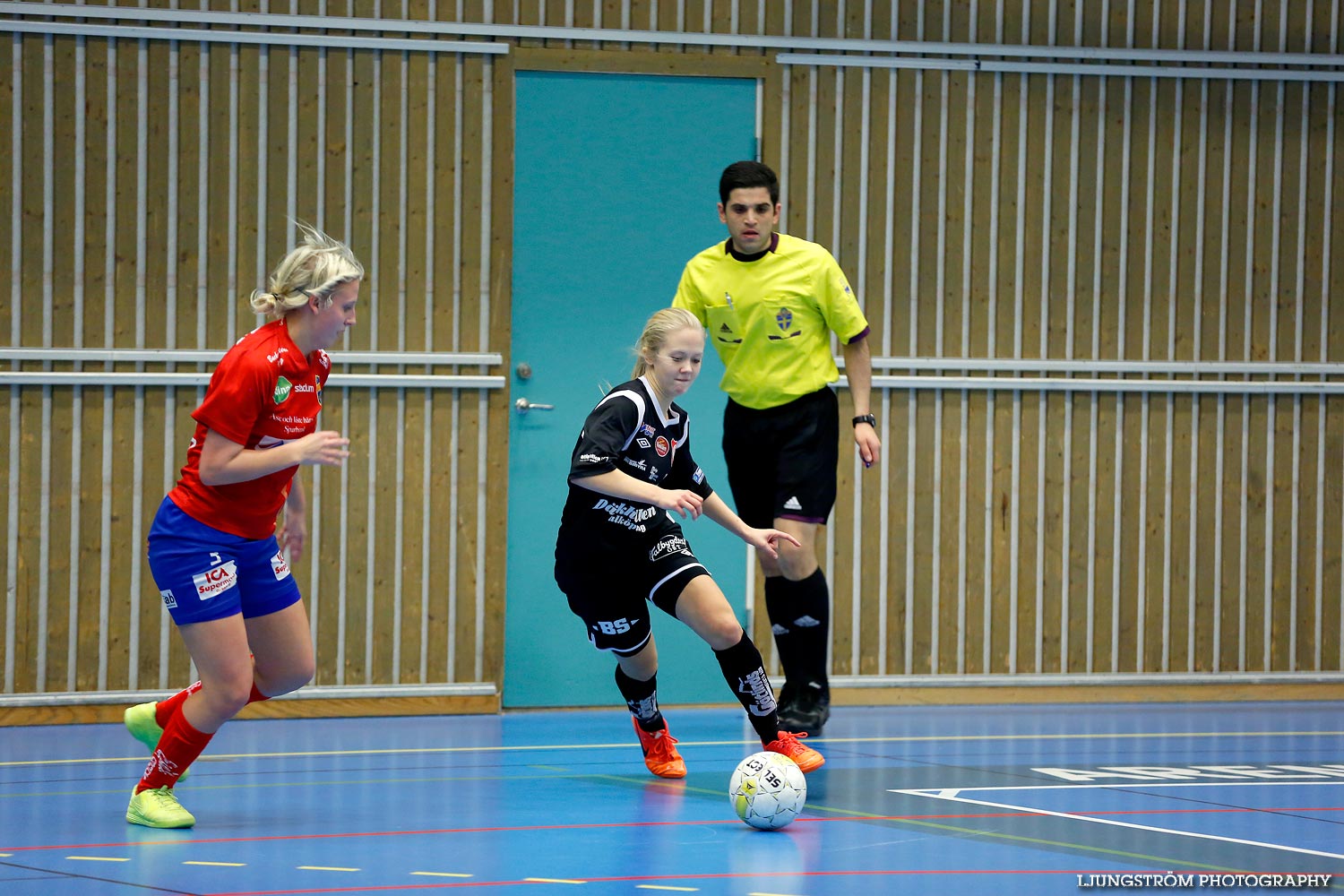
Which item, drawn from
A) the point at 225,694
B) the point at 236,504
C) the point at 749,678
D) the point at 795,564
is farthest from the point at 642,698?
the point at 236,504

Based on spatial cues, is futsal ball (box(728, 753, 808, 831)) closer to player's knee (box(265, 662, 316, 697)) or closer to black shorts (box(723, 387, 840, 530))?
player's knee (box(265, 662, 316, 697))

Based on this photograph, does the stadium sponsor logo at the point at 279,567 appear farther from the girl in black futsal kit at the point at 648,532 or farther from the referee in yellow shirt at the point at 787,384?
the referee in yellow shirt at the point at 787,384

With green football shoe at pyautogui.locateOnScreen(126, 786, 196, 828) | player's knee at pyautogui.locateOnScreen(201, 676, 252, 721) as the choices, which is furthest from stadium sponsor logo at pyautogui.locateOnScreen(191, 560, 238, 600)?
green football shoe at pyautogui.locateOnScreen(126, 786, 196, 828)

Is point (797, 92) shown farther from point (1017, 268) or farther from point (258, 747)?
point (258, 747)

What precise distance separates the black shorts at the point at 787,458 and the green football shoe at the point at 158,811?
2.52 meters

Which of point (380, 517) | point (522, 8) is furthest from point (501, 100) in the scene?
point (380, 517)

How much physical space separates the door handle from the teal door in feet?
0.07

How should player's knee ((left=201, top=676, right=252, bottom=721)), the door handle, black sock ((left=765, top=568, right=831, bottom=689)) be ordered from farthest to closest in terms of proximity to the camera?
1. the door handle
2. black sock ((left=765, top=568, right=831, bottom=689))
3. player's knee ((left=201, top=676, right=252, bottom=721))

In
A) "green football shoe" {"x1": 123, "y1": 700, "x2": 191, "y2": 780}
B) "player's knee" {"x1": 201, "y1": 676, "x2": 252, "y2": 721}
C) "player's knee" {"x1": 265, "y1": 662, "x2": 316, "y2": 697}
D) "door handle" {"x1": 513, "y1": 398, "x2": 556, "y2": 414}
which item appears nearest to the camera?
"player's knee" {"x1": 201, "y1": 676, "x2": 252, "y2": 721}

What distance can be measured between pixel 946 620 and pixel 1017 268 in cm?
187

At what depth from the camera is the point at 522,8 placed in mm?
7457

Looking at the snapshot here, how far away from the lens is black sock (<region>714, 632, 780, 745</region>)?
4852mm

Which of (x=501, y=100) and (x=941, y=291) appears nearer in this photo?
(x=501, y=100)

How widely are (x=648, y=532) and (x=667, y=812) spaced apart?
2.92ft
